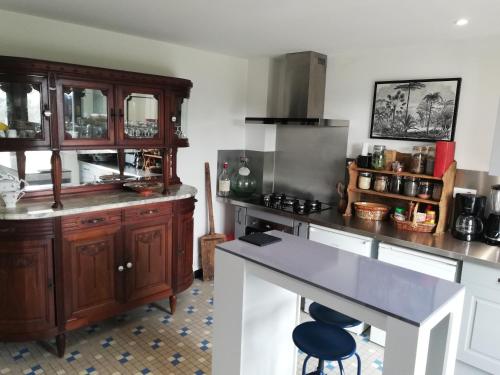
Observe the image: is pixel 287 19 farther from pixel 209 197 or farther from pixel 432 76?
pixel 209 197

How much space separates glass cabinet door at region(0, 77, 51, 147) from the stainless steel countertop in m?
1.94

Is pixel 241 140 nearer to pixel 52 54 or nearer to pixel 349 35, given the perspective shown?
pixel 349 35

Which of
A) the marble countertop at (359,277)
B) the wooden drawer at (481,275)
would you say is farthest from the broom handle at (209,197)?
the wooden drawer at (481,275)

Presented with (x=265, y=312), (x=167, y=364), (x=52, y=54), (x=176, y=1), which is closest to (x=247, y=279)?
(x=265, y=312)

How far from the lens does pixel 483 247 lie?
99.5 inches

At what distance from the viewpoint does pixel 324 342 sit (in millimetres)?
1770

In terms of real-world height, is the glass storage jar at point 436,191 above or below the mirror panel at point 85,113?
below

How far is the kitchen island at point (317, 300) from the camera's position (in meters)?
1.35

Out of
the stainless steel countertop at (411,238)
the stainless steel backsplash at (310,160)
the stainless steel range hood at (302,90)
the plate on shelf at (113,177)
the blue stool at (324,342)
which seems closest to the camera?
the blue stool at (324,342)

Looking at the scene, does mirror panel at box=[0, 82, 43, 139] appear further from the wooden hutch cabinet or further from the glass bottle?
the glass bottle

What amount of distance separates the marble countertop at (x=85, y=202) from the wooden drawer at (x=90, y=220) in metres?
0.04

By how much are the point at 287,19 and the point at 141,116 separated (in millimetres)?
1265

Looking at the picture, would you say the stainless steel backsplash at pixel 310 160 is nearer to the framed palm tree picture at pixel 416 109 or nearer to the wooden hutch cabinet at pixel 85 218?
the framed palm tree picture at pixel 416 109

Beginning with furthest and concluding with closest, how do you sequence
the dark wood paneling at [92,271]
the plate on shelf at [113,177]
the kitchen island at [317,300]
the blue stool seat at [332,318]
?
1. the plate on shelf at [113,177]
2. the dark wood paneling at [92,271]
3. the blue stool seat at [332,318]
4. the kitchen island at [317,300]
